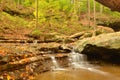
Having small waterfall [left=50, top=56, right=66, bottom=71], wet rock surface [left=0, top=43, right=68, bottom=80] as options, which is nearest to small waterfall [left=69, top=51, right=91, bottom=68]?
small waterfall [left=50, top=56, right=66, bottom=71]

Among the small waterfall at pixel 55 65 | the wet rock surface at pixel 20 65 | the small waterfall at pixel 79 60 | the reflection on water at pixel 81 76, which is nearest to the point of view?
the wet rock surface at pixel 20 65

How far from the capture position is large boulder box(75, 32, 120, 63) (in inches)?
Result: 443

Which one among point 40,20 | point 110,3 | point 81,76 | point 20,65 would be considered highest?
point 40,20

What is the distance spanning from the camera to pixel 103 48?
11.4 m

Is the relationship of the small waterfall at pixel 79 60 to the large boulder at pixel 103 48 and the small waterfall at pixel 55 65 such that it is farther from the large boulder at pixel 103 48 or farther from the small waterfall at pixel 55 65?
the small waterfall at pixel 55 65

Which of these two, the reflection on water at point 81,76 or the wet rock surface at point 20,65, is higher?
the wet rock surface at point 20,65

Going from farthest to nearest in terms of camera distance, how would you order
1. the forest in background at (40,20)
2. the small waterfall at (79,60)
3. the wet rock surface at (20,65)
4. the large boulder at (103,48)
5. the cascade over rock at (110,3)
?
the forest in background at (40,20)
the large boulder at (103,48)
the small waterfall at (79,60)
the wet rock surface at (20,65)
the cascade over rock at (110,3)

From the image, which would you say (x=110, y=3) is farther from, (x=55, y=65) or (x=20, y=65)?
(x=55, y=65)

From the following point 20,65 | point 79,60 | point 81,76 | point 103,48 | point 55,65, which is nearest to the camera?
point 20,65

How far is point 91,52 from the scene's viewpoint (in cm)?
1252

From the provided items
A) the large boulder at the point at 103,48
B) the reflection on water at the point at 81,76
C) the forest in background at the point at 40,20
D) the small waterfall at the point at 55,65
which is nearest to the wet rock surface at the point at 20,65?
the small waterfall at the point at 55,65

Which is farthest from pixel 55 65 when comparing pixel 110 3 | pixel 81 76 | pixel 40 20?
pixel 40 20

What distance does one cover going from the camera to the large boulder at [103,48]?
1126cm

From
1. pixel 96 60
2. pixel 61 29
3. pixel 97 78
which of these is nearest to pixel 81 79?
pixel 97 78
